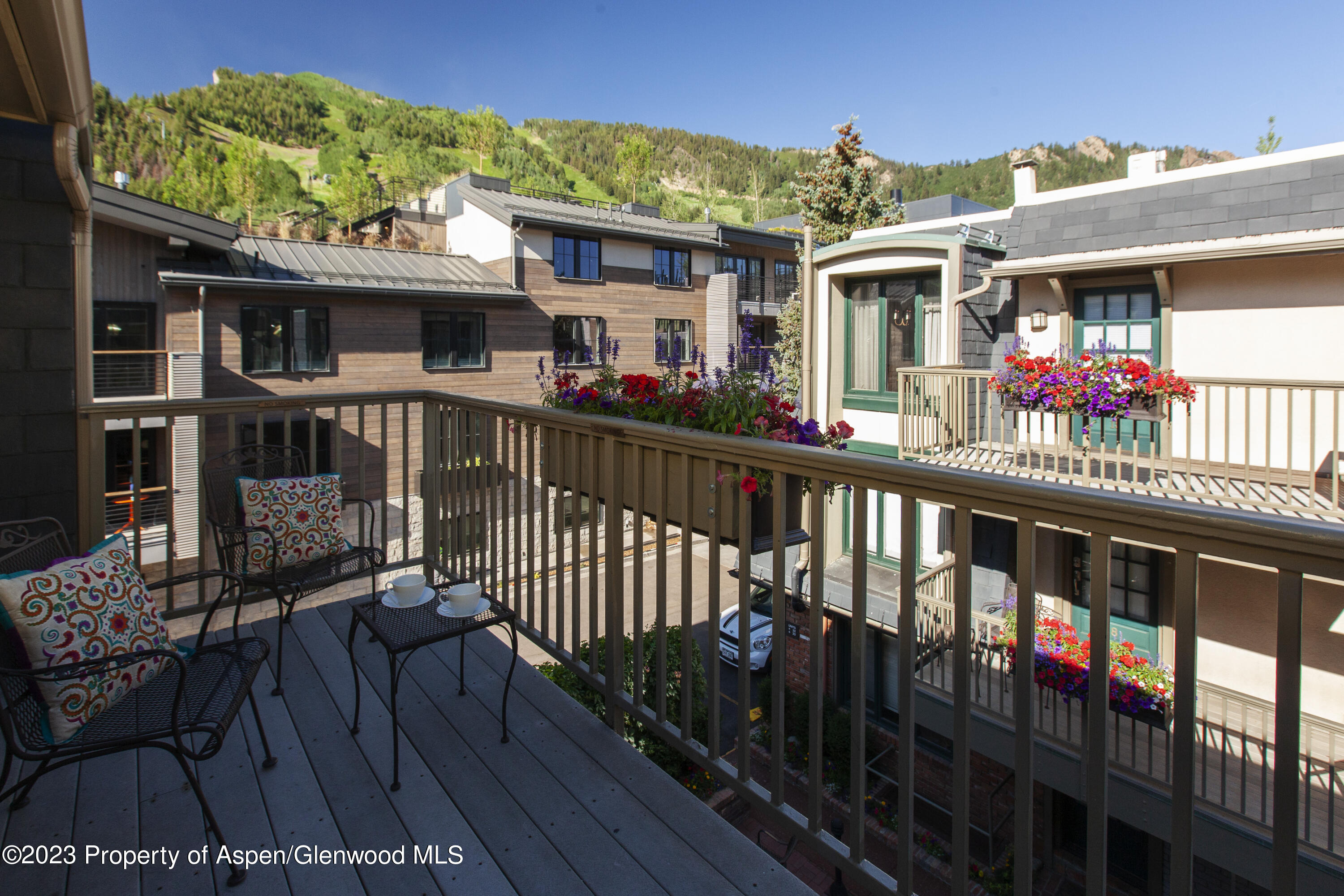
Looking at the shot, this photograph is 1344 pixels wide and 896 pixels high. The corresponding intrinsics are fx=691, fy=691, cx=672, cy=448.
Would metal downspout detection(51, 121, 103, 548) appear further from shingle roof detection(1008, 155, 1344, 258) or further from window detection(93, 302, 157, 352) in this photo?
window detection(93, 302, 157, 352)

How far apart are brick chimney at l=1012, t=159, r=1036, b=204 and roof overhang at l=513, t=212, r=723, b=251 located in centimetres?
1167

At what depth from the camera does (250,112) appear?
5003 cm

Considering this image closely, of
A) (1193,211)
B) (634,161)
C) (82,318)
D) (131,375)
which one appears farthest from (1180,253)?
(634,161)

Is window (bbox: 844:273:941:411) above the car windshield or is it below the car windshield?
above

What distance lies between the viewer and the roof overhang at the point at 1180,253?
5137mm

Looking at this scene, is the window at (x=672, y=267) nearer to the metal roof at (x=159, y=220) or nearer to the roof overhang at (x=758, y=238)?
the roof overhang at (x=758, y=238)

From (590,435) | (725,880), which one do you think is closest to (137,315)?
(590,435)

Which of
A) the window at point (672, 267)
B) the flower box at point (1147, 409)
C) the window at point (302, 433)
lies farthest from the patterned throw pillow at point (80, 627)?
the window at point (672, 267)

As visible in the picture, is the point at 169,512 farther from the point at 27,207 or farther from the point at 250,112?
the point at 250,112

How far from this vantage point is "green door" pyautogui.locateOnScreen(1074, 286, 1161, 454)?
6285 mm

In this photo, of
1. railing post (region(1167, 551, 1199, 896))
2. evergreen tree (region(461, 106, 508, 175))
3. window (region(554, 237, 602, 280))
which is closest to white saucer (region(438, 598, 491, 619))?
railing post (region(1167, 551, 1199, 896))

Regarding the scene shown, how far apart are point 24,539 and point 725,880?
2.47 metres

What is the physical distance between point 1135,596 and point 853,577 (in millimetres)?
6140

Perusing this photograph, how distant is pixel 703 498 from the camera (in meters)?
1.86
